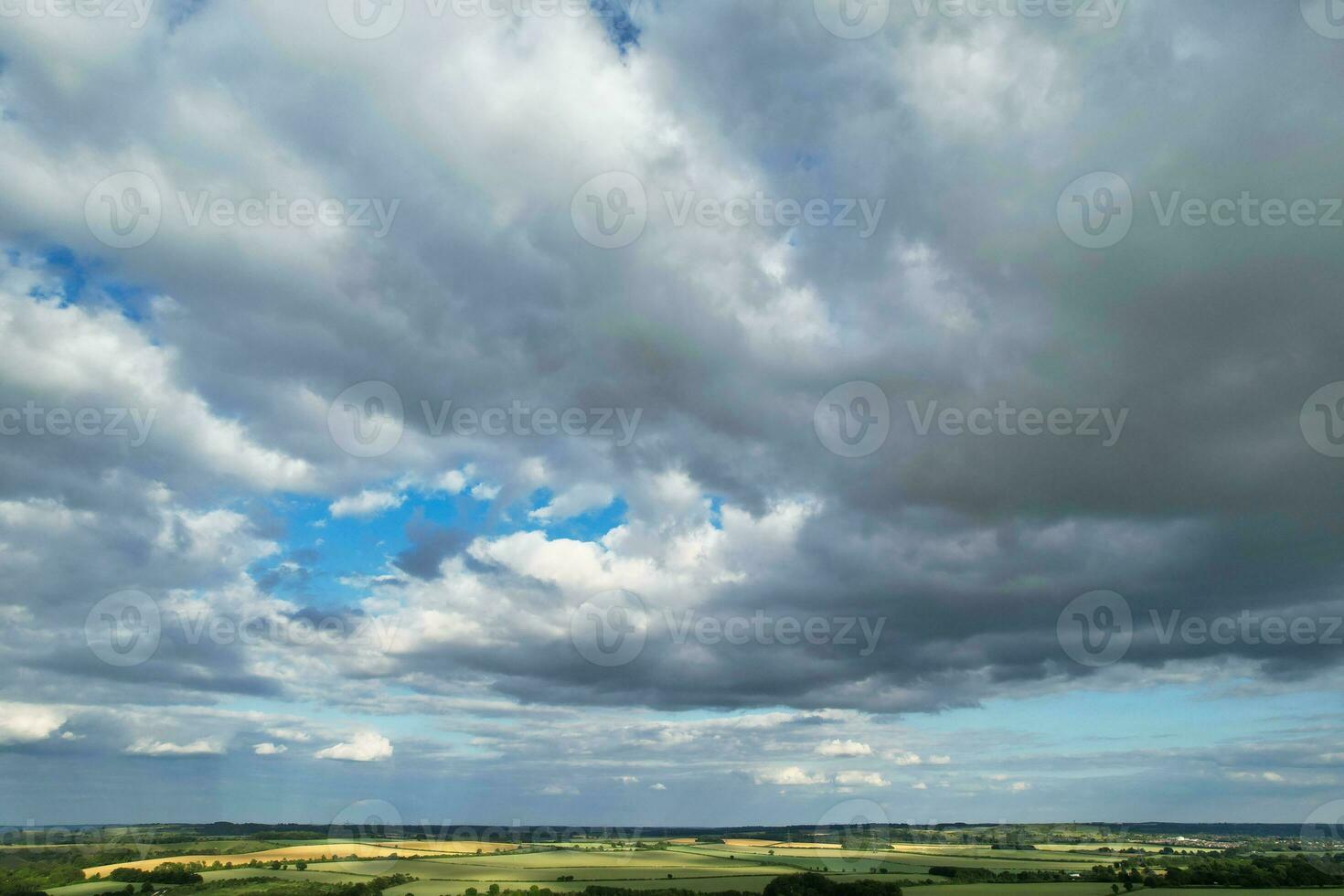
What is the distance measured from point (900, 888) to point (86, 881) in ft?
479

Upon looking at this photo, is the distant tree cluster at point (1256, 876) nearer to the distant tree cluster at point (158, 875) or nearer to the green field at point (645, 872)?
the green field at point (645, 872)

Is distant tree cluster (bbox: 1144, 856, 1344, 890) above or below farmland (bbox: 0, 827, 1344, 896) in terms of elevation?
above

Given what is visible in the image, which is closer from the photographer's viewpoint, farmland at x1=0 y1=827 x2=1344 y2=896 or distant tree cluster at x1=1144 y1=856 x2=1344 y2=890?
distant tree cluster at x1=1144 y1=856 x2=1344 y2=890

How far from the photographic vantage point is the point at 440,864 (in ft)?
579

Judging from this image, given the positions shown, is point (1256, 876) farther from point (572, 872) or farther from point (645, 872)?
point (572, 872)

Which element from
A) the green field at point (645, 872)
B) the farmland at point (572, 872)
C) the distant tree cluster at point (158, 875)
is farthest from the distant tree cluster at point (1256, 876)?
the distant tree cluster at point (158, 875)

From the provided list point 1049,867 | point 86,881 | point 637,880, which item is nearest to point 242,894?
point 86,881

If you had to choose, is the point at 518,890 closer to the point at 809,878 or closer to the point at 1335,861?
the point at 809,878

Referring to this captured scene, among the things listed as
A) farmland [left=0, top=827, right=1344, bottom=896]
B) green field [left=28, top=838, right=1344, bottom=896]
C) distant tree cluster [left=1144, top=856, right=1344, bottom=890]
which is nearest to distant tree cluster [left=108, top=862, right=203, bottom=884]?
farmland [left=0, top=827, right=1344, bottom=896]

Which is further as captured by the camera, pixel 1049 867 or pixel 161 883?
pixel 1049 867

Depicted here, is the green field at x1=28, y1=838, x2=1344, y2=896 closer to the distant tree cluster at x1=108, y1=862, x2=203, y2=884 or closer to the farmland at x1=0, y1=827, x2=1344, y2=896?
the farmland at x1=0, y1=827, x2=1344, y2=896

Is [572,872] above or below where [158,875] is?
below

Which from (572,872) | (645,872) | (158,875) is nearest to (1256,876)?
(645,872)

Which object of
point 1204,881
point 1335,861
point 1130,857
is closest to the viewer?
point 1204,881
